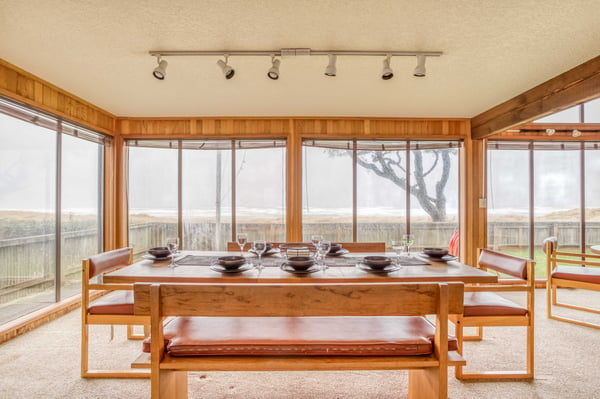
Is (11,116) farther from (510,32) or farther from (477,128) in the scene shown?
(477,128)

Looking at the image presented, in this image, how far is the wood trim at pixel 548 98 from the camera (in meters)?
2.44

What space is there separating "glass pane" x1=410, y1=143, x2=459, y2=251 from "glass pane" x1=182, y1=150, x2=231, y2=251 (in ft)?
8.25

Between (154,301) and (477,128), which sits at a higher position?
(477,128)

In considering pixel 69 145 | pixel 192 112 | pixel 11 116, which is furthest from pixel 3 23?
pixel 192 112

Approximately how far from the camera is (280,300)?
1239mm

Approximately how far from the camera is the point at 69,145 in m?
3.46

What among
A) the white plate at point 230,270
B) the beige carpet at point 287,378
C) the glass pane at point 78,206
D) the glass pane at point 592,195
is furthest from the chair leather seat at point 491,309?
the glass pane at point 78,206

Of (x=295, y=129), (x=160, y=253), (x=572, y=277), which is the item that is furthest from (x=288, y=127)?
(x=572, y=277)

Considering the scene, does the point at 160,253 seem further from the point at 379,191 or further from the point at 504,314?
the point at 379,191

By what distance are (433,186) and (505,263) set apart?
2.19 metres

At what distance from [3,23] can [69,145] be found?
1.74 meters

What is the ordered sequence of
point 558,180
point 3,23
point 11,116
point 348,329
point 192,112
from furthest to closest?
point 558,180 < point 192,112 < point 11,116 < point 3,23 < point 348,329

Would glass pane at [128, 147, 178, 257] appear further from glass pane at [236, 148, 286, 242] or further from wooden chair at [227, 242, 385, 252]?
wooden chair at [227, 242, 385, 252]

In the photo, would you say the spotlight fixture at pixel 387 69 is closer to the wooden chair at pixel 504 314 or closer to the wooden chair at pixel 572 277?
the wooden chair at pixel 504 314
